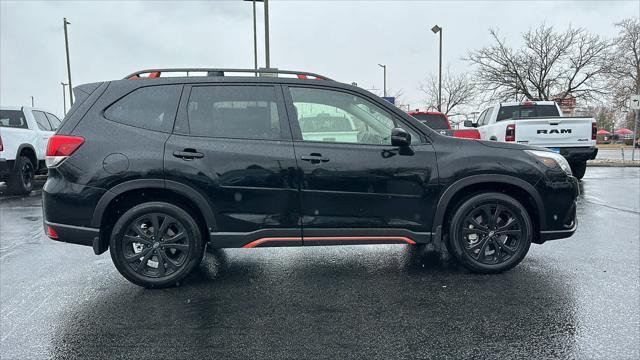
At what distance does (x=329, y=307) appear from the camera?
11.2ft

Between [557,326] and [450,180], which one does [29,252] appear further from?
[557,326]

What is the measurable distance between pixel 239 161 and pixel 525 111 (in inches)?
450

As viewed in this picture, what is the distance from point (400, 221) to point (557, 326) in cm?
147

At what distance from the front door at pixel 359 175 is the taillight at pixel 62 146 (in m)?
1.87

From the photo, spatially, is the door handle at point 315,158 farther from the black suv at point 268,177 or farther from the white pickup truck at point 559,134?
the white pickup truck at point 559,134

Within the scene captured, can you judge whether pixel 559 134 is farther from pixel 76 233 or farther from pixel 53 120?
pixel 53 120

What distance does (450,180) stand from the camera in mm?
3941

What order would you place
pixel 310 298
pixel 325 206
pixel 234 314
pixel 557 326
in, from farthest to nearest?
pixel 325 206, pixel 310 298, pixel 234 314, pixel 557 326

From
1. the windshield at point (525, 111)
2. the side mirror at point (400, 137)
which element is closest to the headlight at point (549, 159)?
the side mirror at point (400, 137)

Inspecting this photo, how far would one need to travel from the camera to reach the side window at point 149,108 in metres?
3.80

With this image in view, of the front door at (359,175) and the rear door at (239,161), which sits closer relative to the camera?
the rear door at (239,161)

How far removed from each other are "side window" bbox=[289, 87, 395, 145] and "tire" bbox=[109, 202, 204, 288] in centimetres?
138

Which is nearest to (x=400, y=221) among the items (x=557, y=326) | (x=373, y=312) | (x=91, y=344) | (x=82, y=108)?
(x=373, y=312)

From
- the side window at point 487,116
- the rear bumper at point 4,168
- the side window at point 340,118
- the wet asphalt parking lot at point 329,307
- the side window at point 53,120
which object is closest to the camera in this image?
the wet asphalt parking lot at point 329,307
